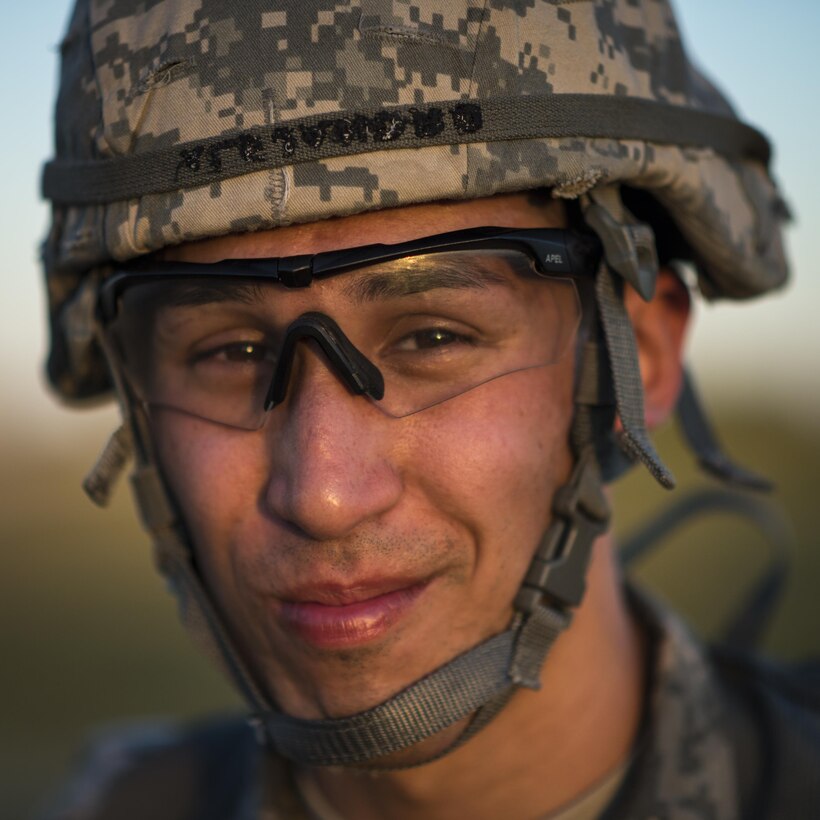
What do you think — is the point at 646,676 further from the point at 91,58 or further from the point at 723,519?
the point at 723,519

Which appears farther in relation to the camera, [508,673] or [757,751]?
[757,751]

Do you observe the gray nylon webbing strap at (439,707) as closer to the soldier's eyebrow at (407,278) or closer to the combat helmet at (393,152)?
the combat helmet at (393,152)

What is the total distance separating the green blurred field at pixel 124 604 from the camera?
810cm

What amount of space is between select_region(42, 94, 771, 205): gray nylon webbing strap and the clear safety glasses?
0.21m

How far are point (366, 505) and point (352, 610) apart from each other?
0.27m

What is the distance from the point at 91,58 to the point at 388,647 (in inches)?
66.9

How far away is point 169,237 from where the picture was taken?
2.53 m

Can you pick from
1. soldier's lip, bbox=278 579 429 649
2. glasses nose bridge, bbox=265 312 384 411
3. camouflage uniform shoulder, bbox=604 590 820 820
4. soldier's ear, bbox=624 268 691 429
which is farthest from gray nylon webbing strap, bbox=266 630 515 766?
soldier's ear, bbox=624 268 691 429

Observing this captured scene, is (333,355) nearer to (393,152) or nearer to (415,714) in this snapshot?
(393,152)

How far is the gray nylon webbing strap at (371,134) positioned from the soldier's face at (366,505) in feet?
0.54

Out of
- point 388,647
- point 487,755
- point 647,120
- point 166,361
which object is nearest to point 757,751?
point 487,755

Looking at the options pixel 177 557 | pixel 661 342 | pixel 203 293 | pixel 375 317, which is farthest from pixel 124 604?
pixel 375 317

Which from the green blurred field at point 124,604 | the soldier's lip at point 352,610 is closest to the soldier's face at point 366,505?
the soldier's lip at point 352,610

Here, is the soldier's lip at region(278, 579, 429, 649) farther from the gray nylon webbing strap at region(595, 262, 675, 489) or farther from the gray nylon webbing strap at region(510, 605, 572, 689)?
the gray nylon webbing strap at region(595, 262, 675, 489)
